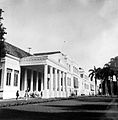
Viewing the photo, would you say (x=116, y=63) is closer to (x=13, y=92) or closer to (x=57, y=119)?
(x=13, y=92)

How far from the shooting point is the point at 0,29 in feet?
69.5

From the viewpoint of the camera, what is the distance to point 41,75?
48.0 metres

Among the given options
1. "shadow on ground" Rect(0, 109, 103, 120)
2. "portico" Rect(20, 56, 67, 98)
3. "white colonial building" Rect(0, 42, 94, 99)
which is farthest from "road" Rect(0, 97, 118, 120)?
"portico" Rect(20, 56, 67, 98)

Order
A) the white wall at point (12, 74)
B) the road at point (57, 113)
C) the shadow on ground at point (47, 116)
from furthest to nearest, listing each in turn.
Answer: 1. the white wall at point (12, 74)
2. the road at point (57, 113)
3. the shadow on ground at point (47, 116)

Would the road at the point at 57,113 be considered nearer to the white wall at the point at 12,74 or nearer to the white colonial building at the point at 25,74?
the white wall at the point at 12,74

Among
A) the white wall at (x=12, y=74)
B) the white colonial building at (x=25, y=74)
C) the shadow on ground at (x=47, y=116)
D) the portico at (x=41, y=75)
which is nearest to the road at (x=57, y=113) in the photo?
the shadow on ground at (x=47, y=116)

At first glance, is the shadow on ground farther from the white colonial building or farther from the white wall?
the white colonial building

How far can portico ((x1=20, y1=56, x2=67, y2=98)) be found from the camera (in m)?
36.9

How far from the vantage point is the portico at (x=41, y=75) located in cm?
3691

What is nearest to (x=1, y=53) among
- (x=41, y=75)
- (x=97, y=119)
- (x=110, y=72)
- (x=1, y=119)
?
(x=1, y=119)

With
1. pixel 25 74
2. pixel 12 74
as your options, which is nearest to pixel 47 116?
pixel 12 74

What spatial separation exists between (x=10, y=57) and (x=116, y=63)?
3358 centimetres

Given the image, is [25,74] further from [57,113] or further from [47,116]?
[47,116]

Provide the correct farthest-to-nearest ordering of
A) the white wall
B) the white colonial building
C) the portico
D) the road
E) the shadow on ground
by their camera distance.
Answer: the portico → the white colonial building → the white wall → the road → the shadow on ground
